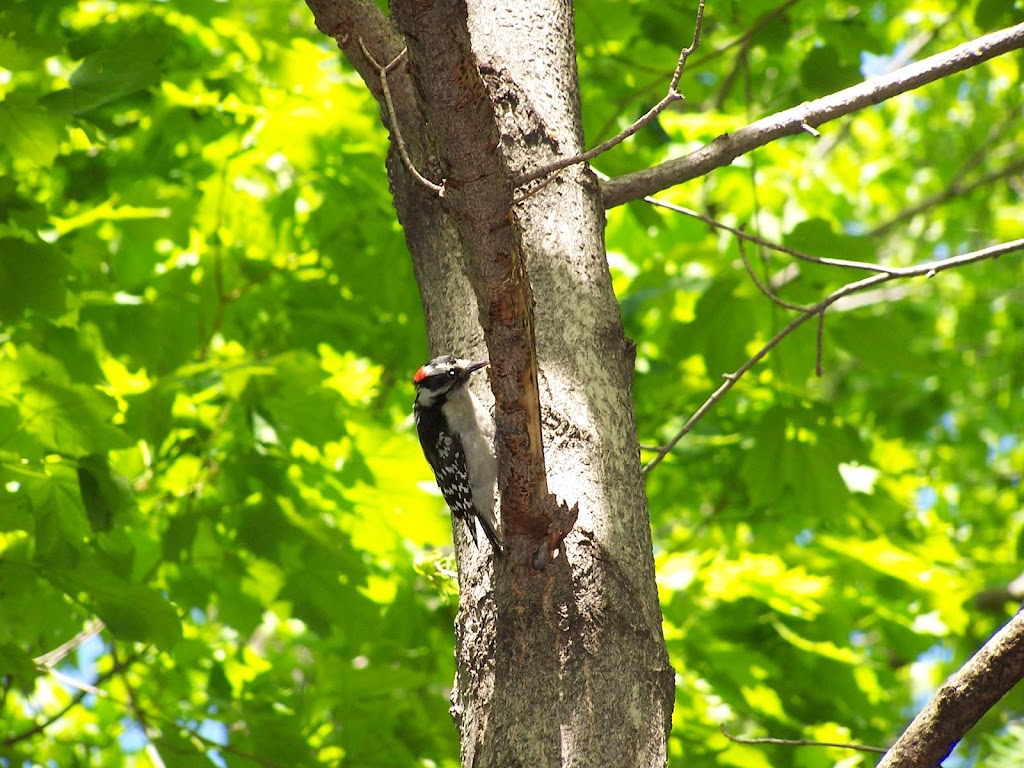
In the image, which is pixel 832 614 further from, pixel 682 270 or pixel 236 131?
pixel 236 131

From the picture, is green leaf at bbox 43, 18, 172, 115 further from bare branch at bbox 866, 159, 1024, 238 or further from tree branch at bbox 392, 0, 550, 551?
bare branch at bbox 866, 159, 1024, 238

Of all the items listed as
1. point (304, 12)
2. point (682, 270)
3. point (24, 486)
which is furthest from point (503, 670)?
point (304, 12)

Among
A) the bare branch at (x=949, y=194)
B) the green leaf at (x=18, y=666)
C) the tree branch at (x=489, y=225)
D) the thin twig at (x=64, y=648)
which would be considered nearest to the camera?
the tree branch at (x=489, y=225)

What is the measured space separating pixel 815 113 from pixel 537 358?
3.37ft

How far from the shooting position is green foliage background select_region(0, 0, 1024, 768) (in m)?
3.22

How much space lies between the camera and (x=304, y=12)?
8.34 metres

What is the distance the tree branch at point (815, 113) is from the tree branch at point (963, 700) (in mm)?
1358

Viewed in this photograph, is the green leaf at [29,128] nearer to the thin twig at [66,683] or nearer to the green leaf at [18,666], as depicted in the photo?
the green leaf at [18,666]

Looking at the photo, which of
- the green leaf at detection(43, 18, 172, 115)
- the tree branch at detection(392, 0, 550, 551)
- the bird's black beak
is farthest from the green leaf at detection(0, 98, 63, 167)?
the tree branch at detection(392, 0, 550, 551)

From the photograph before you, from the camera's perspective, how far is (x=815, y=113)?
8.38ft

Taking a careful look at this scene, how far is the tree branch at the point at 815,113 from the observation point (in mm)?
2510

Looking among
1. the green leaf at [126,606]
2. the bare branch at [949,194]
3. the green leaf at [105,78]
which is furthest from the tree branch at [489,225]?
the bare branch at [949,194]

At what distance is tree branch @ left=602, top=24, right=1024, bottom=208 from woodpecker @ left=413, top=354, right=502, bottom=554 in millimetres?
885

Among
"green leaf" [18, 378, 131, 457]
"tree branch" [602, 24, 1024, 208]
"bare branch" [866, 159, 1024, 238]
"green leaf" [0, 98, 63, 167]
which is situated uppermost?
"bare branch" [866, 159, 1024, 238]
